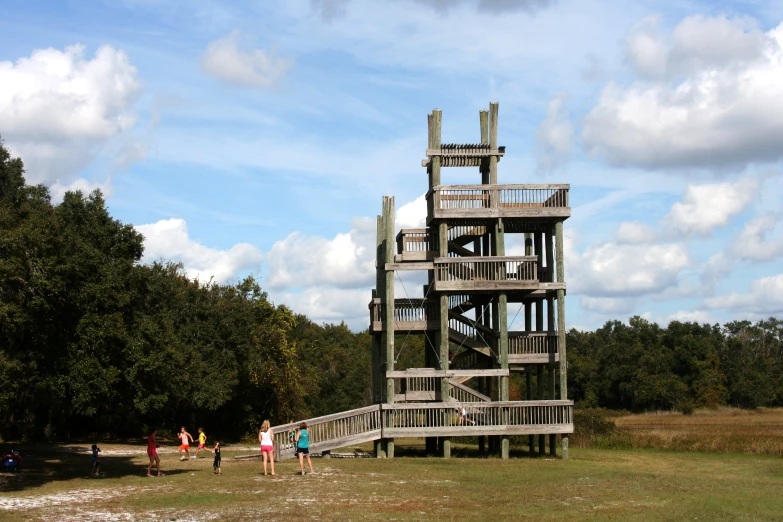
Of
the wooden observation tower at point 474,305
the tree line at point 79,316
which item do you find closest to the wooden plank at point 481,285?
the wooden observation tower at point 474,305

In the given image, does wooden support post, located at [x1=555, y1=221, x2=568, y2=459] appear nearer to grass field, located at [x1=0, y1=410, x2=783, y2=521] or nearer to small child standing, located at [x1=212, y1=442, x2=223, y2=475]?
grass field, located at [x1=0, y1=410, x2=783, y2=521]

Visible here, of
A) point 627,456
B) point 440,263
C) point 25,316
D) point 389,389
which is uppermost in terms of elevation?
point 440,263

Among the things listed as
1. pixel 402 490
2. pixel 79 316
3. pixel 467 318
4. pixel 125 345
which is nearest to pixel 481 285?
pixel 467 318

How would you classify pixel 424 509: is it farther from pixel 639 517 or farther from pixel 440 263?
pixel 440 263

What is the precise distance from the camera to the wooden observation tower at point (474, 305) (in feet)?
101

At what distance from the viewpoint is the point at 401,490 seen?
21.0 metres

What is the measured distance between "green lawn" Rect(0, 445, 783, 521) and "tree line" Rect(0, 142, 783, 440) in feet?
7.42

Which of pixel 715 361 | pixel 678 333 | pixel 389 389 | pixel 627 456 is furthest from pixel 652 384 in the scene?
pixel 389 389

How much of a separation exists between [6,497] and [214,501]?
15.2ft

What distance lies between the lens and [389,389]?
3116 centimetres

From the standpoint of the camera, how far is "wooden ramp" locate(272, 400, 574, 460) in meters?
30.4

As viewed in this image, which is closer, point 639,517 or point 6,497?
point 639,517

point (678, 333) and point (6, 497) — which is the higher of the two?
point (678, 333)

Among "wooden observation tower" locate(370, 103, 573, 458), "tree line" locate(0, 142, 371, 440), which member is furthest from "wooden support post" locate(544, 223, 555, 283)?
"tree line" locate(0, 142, 371, 440)
